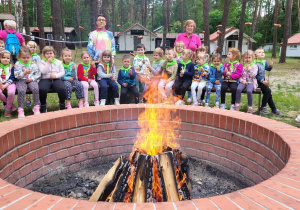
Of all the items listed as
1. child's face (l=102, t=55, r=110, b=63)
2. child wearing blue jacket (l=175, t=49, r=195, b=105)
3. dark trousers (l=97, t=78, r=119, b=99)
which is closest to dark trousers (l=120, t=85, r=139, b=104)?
dark trousers (l=97, t=78, r=119, b=99)

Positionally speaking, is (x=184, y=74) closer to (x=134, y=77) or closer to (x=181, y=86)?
(x=181, y=86)

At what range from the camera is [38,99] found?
5.32 metres

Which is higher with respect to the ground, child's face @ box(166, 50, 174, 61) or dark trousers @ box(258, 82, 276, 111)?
child's face @ box(166, 50, 174, 61)

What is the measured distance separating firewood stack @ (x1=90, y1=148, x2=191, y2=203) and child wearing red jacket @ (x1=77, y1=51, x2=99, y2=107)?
366 centimetres

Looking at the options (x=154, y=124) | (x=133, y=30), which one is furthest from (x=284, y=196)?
(x=133, y=30)

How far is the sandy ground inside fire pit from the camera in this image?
8.34 ft

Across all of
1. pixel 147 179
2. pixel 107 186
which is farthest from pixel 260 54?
pixel 107 186

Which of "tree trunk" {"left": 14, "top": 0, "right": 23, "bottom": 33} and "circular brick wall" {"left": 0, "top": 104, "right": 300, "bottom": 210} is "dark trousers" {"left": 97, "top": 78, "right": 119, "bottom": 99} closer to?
"circular brick wall" {"left": 0, "top": 104, "right": 300, "bottom": 210}

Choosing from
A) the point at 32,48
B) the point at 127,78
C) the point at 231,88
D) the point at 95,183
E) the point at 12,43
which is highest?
the point at 12,43

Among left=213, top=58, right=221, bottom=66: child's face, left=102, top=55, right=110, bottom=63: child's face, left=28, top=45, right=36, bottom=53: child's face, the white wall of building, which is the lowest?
left=213, top=58, right=221, bottom=66: child's face

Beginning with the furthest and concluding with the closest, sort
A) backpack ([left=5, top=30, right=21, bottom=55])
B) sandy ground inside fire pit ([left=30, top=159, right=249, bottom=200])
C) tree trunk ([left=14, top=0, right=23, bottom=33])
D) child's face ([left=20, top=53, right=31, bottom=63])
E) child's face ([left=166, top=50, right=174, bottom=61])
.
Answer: tree trunk ([left=14, top=0, right=23, bottom=33]) → backpack ([left=5, top=30, right=21, bottom=55]) → child's face ([left=166, top=50, right=174, bottom=61]) → child's face ([left=20, top=53, right=31, bottom=63]) → sandy ground inside fire pit ([left=30, top=159, right=249, bottom=200])

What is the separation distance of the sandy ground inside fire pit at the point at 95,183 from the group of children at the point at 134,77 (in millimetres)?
2717

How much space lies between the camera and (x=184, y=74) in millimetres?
6016

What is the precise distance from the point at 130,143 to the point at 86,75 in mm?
3139
